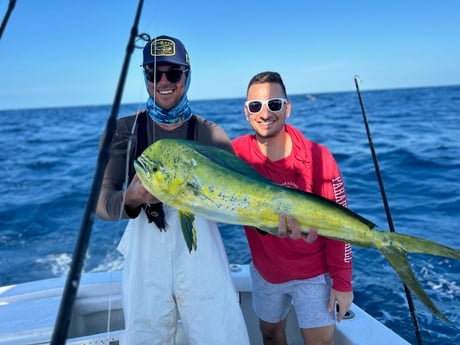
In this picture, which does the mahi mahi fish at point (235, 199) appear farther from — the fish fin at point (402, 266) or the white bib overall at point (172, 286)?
the white bib overall at point (172, 286)

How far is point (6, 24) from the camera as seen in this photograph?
2.31 metres

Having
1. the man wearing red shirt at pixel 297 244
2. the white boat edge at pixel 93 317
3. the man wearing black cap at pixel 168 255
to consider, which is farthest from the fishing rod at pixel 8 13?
the white boat edge at pixel 93 317

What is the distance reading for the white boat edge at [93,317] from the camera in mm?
2350

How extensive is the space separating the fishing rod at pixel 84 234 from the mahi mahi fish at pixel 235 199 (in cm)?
37

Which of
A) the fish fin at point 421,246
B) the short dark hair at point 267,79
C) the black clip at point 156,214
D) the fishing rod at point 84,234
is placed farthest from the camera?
the short dark hair at point 267,79

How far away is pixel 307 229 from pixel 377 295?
144 inches

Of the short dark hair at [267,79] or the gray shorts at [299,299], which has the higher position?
the short dark hair at [267,79]

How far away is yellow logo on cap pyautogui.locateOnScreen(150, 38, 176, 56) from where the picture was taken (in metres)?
2.11

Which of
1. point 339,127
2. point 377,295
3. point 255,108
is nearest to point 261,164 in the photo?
point 255,108

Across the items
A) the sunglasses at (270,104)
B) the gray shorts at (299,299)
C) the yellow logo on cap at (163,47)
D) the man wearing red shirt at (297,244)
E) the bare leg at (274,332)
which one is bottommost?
the bare leg at (274,332)

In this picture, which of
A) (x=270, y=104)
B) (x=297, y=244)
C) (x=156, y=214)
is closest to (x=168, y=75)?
(x=270, y=104)

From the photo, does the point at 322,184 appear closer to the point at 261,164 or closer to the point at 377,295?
the point at 261,164

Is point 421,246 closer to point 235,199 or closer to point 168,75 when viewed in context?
point 235,199

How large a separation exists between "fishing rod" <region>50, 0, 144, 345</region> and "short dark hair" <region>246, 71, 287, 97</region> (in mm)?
1107
